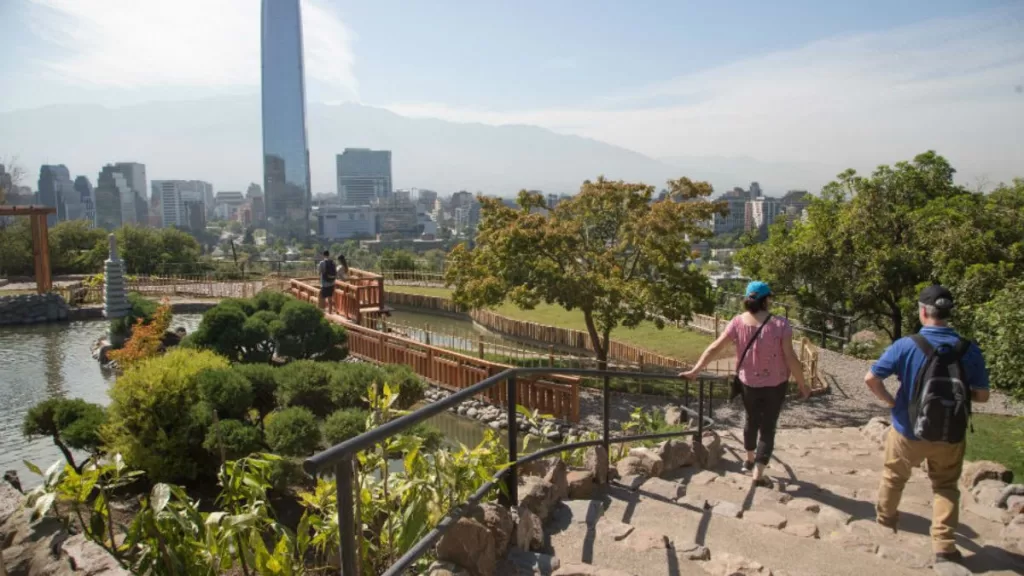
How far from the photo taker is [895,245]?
57.8 feet

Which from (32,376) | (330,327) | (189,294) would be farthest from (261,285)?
(330,327)

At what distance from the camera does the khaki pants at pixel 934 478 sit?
335 cm

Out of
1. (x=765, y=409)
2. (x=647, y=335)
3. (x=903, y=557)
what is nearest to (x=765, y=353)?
(x=765, y=409)

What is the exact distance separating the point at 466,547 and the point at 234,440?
4.98 meters

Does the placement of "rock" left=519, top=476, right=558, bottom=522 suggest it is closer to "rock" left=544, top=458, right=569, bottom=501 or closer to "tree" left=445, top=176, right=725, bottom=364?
"rock" left=544, top=458, right=569, bottom=501

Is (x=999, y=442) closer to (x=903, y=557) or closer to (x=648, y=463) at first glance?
(x=648, y=463)

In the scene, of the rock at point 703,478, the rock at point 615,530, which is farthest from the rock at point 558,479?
the rock at point 703,478

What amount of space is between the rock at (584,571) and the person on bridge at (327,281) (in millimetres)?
13924

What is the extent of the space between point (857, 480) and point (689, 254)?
890 cm

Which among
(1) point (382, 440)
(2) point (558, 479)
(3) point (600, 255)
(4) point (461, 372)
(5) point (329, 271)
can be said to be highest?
(3) point (600, 255)

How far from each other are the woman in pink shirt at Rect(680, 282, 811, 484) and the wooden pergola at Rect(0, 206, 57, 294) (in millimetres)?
21747

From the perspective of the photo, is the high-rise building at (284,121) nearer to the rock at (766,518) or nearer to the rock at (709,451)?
the rock at (709,451)

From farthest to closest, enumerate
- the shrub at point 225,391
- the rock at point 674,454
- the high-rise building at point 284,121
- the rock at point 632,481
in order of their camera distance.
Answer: the high-rise building at point 284,121 → the shrub at point 225,391 → the rock at point 674,454 → the rock at point 632,481

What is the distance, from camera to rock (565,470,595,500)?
3793 mm
